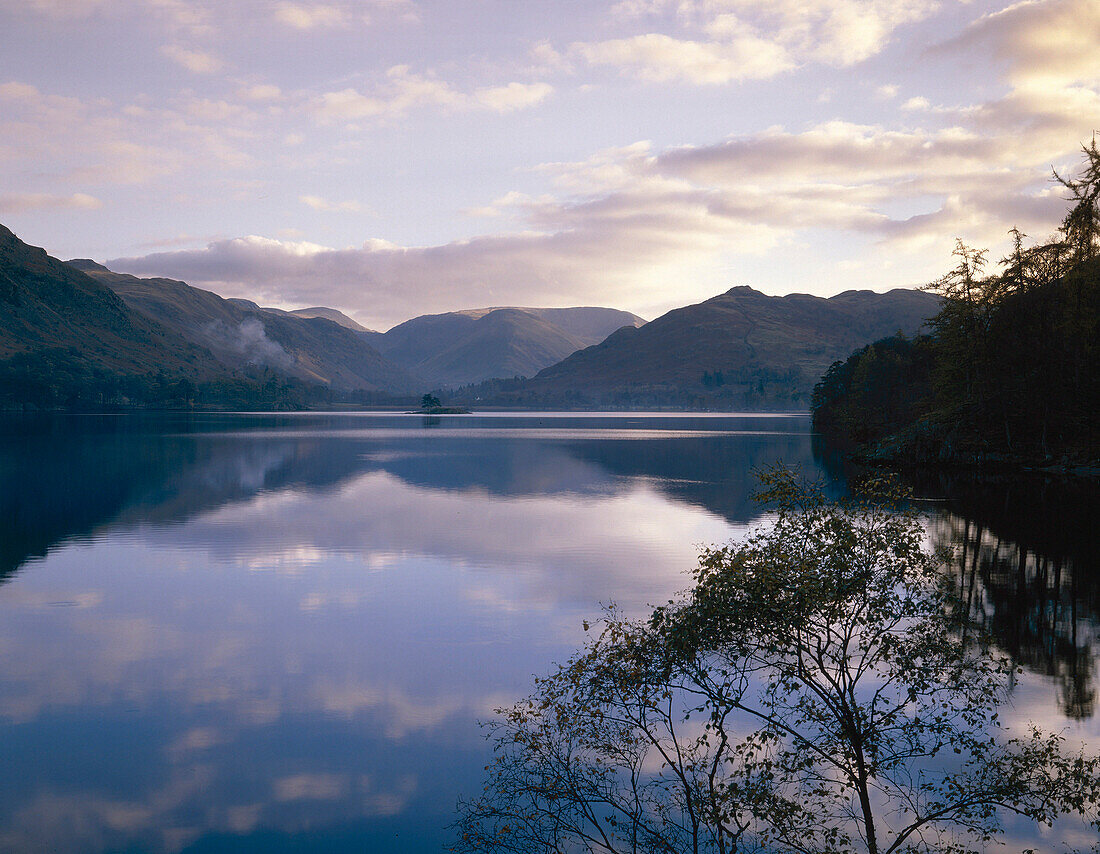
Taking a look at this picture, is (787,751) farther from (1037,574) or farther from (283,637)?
(1037,574)

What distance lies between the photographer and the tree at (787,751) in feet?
50.0

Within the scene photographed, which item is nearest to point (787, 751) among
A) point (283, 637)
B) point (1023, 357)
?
point (283, 637)

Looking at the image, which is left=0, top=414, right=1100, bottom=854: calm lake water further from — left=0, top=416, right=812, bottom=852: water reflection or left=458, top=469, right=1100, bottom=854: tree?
left=458, top=469, right=1100, bottom=854: tree

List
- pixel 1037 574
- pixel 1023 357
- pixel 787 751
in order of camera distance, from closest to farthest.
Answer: pixel 787 751 → pixel 1037 574 → pixel 1023 357

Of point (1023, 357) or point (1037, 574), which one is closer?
point (1037, 574)

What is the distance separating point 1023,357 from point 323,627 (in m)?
77.8

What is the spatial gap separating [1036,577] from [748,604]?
30.7 m

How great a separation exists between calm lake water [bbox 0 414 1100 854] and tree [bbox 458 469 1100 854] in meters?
2.76

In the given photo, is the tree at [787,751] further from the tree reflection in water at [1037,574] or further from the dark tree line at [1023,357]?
the dark tree line at [1023,357]

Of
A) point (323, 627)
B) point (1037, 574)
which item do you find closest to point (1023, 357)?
point (1037, 574)

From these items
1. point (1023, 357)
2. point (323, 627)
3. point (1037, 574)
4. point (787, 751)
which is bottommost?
point (323, 627)

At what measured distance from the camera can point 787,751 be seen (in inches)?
669

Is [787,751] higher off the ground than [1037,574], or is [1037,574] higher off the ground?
[787,751]

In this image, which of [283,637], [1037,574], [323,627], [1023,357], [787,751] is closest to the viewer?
[787,751]
